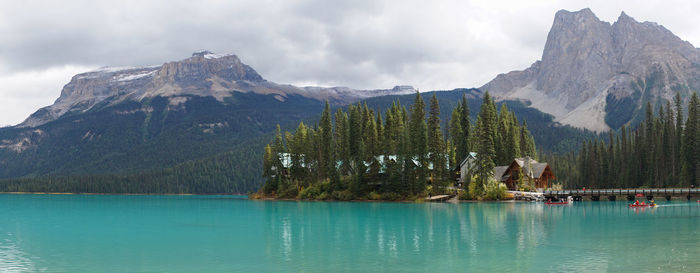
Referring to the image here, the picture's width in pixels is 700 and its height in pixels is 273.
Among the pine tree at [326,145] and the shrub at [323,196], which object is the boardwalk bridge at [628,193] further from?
the pine tree at [326,145]

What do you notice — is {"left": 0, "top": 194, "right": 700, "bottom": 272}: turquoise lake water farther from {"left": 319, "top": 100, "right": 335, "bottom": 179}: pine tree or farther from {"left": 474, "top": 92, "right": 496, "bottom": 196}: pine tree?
{"left": 319, "top": 100, "right": 335, "bottom": 179}: pine tree

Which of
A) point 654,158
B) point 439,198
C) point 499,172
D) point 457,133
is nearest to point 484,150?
point 499,172

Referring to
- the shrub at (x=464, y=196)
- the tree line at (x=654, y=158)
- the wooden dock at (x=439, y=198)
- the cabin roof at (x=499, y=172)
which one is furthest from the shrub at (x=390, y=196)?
the tree line at (x=654, y=158)

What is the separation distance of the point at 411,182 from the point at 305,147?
32804 millimetres

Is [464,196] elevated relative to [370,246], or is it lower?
elevated

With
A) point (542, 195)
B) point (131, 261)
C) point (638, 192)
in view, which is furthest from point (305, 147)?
point (131, 261)

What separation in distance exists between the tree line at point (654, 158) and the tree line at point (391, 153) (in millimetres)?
27537

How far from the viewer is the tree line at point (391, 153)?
11681 centimetres

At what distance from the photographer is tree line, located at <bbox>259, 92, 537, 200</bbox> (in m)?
117

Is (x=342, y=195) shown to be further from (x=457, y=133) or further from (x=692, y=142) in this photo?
(x=692, y=142)

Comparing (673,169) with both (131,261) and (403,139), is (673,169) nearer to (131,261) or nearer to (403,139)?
(403,139)

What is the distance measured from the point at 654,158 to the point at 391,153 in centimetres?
7150

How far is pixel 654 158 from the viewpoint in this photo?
146m

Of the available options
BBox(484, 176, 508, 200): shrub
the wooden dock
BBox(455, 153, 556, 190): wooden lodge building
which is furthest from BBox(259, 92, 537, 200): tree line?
the wooden dock
